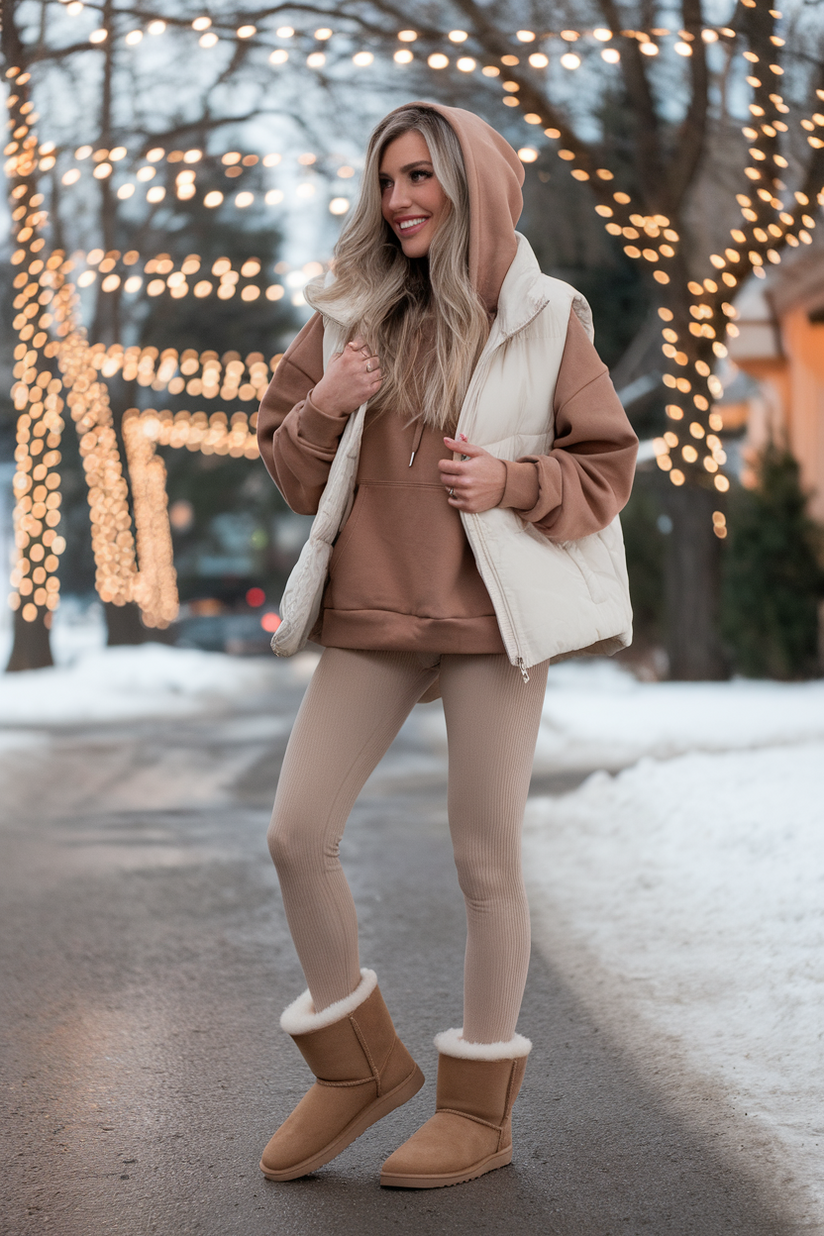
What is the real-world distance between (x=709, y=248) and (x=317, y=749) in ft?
33.0

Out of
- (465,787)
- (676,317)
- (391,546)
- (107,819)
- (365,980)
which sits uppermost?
(676,317)

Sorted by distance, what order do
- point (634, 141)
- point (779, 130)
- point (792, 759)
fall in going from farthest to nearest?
point (634, 141), point (779, 130), point (792, 759)

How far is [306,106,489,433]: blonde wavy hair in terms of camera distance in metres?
2.56

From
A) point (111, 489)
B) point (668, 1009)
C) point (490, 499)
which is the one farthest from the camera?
point (111, 489)

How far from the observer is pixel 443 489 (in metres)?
2.57

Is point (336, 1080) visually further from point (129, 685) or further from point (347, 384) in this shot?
point (129, 685)

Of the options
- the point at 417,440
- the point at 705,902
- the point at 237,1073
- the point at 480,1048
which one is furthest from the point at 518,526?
the point at 705,902

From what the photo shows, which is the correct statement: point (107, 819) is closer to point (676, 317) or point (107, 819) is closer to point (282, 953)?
point (282, 953)

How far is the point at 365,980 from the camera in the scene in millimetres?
2637

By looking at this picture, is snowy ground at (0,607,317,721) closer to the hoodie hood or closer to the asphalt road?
the asphalt road

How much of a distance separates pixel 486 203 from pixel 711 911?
8.76 feet

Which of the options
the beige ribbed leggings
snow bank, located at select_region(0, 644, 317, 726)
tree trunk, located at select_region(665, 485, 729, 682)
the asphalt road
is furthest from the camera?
tree trunk, located at select_region(665, 485, 729, 682)

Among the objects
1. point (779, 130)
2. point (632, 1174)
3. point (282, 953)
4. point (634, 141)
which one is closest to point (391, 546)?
point (632, 1174)

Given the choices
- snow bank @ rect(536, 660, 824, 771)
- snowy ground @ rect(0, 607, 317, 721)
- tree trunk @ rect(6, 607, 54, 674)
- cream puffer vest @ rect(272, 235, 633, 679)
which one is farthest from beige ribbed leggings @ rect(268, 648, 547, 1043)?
tree trunk @ rect(6, 607, 54, 674)
